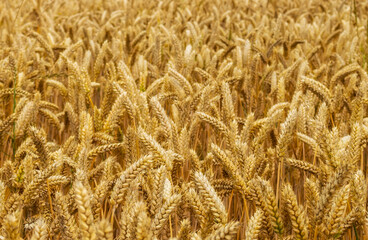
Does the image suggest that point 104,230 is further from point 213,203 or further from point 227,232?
point 213,203

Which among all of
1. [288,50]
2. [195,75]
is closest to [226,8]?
[288,50]

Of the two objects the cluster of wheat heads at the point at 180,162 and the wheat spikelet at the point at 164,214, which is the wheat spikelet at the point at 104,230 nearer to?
the cluster of wheat heads at the point at 180,162

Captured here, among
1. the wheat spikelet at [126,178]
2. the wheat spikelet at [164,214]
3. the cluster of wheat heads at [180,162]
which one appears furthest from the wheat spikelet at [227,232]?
the wheat spikelet at [126,178]

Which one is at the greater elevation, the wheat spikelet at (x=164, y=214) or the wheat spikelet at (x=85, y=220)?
the wheat spikelet at (x=85, y=220)

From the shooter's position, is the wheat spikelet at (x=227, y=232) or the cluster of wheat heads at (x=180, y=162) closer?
the wheat spikelet at (x=227, y=232)

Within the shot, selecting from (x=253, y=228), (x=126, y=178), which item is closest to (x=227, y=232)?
(x=253, y=228)

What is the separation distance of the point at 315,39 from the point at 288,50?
60cm

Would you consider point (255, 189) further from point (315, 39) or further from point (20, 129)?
point (315, 39)

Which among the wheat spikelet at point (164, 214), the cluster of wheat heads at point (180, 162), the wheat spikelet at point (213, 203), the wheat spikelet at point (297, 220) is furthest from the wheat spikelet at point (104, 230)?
the wheat spikelet at point (297, 220)

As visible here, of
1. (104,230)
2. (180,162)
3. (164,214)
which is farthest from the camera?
(180,162)

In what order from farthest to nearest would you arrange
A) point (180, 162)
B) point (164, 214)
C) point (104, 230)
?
point (180, 162)
point (164, 214)
point (104, 230)

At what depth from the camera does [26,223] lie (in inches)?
44.4

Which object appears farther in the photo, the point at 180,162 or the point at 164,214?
the point at 180,162

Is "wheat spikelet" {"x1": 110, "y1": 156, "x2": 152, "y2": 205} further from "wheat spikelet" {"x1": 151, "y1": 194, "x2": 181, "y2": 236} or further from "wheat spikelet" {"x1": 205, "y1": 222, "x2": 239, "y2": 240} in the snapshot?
"wheat spikelet" {"x1": 205, "y1": 222, "x2": 239, "y2": 240}
